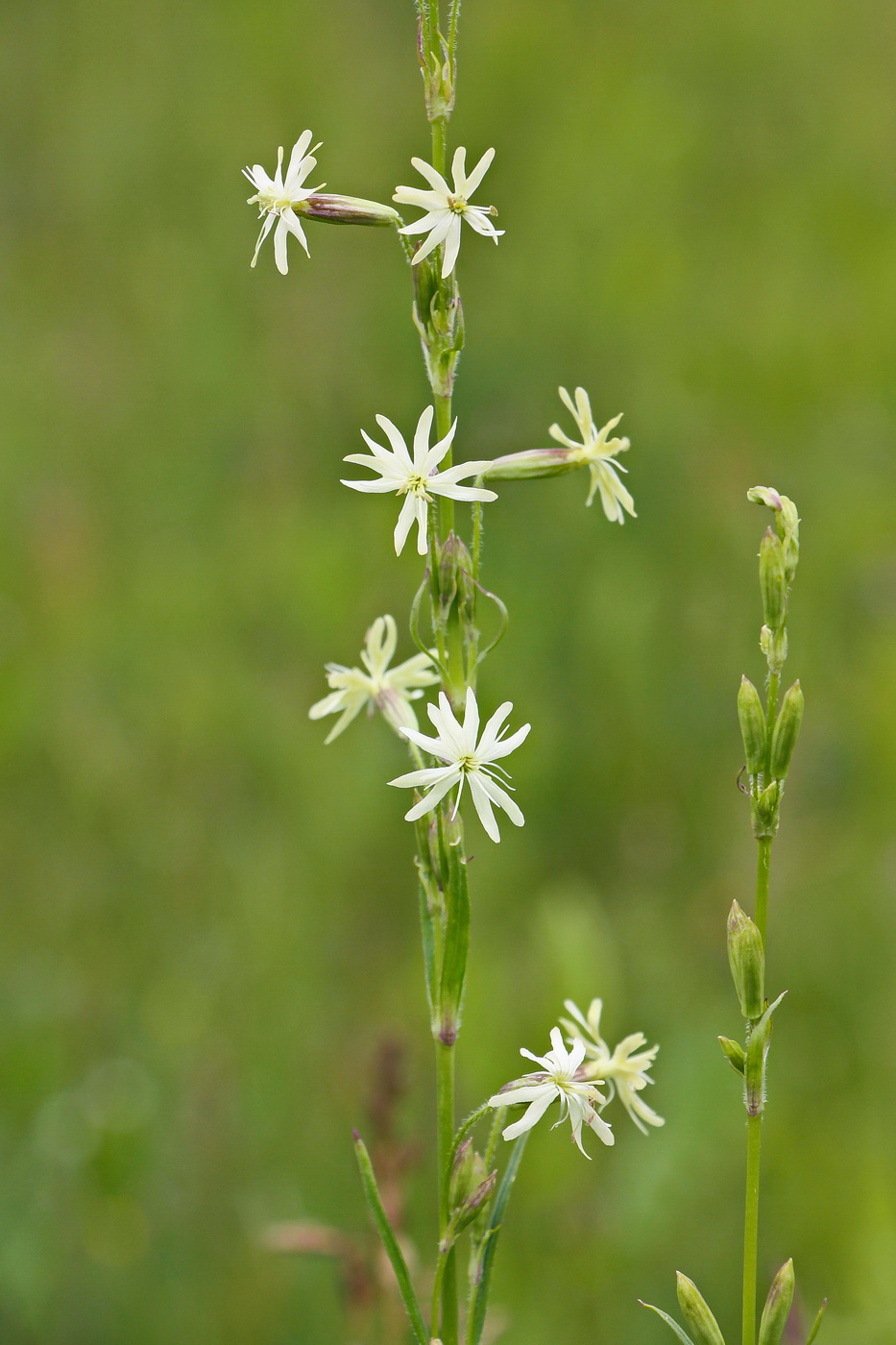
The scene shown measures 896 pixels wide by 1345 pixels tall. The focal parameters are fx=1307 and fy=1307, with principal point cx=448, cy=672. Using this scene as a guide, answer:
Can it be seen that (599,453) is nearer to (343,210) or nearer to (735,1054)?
(343,210)

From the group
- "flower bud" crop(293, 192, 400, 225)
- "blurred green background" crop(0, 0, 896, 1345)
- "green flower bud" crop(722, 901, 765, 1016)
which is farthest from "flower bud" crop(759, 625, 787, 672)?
"blurred green background" crop(0, 0, 896, 1345)

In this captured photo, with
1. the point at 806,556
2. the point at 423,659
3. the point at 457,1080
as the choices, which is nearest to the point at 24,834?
the point at 457,1080

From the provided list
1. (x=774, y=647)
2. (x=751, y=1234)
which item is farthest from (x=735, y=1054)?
(x=774, y=647)

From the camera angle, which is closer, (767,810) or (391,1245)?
(767,810)

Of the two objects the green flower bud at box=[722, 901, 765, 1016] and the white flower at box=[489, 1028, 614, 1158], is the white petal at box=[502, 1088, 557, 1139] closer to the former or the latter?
the white flower at box=[489, 1028, 614, 1158]

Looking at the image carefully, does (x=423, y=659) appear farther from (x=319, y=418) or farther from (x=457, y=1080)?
(x=319, y=418)

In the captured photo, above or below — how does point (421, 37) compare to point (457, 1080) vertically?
above
